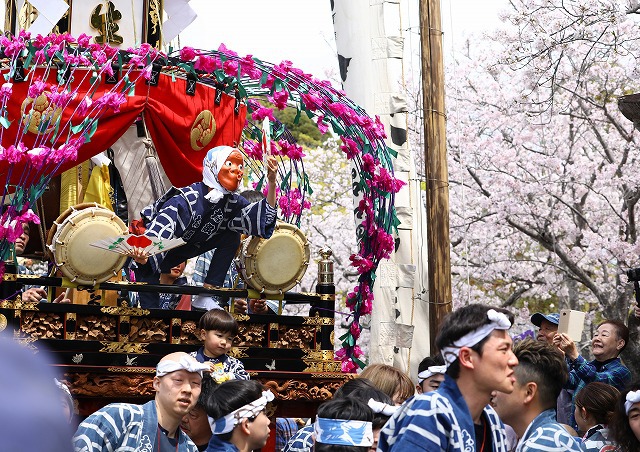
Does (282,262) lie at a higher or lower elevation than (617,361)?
higher

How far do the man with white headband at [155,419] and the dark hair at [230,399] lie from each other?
0.64 ft

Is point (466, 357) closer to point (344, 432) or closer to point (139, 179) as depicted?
point (344, 432)

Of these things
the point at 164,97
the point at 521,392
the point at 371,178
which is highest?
the point at 164,97

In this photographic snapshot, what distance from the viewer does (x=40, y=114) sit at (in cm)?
688

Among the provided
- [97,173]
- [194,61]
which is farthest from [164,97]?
[97,173]

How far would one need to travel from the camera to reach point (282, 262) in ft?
23.7

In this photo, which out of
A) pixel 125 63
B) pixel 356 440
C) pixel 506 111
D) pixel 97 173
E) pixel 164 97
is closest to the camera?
pixel 356 440

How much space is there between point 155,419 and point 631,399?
2093 millimetres

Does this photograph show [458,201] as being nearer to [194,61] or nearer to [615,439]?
[194,61]

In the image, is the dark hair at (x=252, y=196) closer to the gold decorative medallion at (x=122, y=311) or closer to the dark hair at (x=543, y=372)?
the gold decorative medallion at (x=122, y=311)

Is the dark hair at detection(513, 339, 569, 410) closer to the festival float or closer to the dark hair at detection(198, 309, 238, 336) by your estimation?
the dark hair at detection(198, 309, 238, 336)

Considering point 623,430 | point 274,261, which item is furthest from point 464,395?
point 274,261

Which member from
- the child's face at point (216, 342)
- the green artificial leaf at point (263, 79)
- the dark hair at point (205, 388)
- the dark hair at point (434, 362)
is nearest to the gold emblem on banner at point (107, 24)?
the green artificial leaf at point (263, 79)

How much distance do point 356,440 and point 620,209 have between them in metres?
11.4
